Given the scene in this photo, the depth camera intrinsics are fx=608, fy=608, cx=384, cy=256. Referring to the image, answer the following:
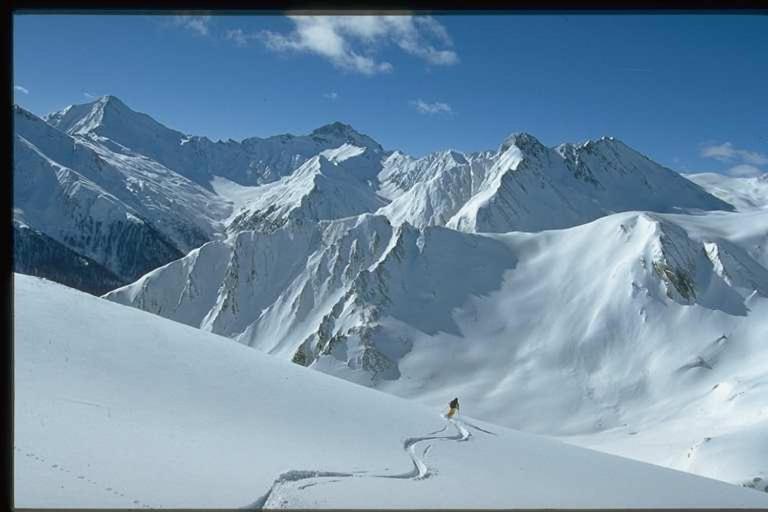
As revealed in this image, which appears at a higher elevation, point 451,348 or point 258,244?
point 258,244

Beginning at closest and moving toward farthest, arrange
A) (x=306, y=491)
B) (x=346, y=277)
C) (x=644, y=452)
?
(x=306, y=491)
(x=644, y=452)
(x=346, y=277)

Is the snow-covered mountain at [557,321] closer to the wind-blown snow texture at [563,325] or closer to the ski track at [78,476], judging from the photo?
the wind-blown snow texture at [563,325]

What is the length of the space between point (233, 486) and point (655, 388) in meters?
86.2

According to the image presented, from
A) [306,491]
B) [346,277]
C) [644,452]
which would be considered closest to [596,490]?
[306,491]

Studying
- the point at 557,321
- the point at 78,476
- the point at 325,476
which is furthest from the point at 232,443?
the point at 557,321

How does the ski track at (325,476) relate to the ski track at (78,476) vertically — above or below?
below

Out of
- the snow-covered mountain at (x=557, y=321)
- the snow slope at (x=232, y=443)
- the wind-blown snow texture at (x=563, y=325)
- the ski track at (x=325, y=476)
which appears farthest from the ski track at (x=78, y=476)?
the snow-covered mountain at (x=557, y=321)

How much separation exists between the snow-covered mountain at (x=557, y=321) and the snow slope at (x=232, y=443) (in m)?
53.3

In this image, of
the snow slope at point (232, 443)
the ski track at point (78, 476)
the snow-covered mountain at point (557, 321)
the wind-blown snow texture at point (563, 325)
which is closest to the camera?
the ski track at point (78, 476)

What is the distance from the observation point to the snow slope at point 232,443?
313 inches

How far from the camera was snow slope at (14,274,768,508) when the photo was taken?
26.1 ft

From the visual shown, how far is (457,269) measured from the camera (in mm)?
117500

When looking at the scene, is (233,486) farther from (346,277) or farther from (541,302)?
(346,277)

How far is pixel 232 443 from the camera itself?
11109 mm
